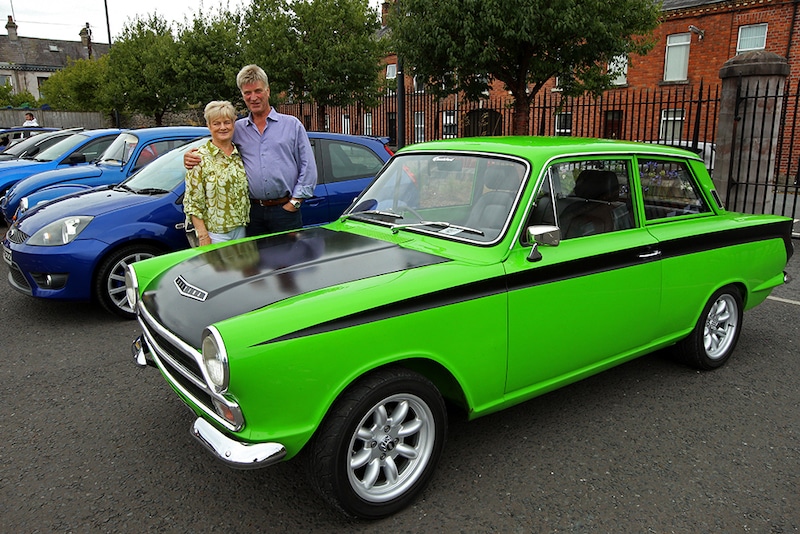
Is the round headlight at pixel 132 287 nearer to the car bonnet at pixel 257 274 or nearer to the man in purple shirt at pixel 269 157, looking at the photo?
the car bonnet at pixel 257 274

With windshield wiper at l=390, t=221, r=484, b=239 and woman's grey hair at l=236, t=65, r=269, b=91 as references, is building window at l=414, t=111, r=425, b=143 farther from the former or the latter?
windshield wiper at l=390, t=221, r=484, b=239

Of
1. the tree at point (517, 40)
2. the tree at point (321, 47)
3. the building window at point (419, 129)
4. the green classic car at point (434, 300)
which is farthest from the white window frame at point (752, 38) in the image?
the green classic car at point (434, 300)

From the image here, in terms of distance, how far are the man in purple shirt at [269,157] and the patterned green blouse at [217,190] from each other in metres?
0.08

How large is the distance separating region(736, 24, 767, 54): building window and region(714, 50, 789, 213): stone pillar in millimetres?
12463

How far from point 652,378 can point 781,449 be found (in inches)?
41.2

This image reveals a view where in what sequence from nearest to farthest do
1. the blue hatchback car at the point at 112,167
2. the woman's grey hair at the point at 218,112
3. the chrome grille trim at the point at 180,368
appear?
the chrome grille trim at the point at 180,368 < the woman's grey hair at the point at 218,112 < the blue hatchback car at the point at 112,167

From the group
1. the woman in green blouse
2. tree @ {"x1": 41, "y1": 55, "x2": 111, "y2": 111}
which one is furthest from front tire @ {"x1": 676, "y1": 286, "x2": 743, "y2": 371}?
tree @ {"x1": 41, "y1": 55, "x2": 111, "y2": 111}

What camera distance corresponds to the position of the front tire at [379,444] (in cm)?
255

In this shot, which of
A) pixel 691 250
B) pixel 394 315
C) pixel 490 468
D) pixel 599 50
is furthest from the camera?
pixel 599 50

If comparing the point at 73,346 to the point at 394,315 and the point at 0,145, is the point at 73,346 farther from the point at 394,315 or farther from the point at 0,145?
the point at 0,145

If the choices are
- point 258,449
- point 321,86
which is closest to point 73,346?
point 258,449

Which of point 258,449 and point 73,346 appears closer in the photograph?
point 258,449

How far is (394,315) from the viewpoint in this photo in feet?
8.77

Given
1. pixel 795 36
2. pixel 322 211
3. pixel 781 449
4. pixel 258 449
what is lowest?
pixel 781 449
